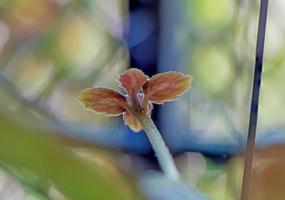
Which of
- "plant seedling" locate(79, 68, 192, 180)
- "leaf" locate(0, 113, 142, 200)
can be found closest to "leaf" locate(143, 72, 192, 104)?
"plant seedling" locate(79, 68, 192, 180)

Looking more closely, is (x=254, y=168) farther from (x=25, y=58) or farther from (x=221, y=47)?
(x=25, y=58)

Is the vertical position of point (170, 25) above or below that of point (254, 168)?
above

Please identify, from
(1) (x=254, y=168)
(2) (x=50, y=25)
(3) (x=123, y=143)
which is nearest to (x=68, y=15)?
(2) (x=50, y=25)

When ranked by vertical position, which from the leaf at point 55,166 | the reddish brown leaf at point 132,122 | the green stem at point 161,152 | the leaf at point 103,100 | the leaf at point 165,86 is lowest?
the green stem at point 161,152

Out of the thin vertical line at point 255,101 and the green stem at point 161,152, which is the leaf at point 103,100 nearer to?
the green stem at point 161,152

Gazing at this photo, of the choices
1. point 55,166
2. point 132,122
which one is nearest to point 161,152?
point 132,122

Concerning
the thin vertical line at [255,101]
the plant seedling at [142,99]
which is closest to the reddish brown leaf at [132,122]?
the plant seedling at [142,99]
